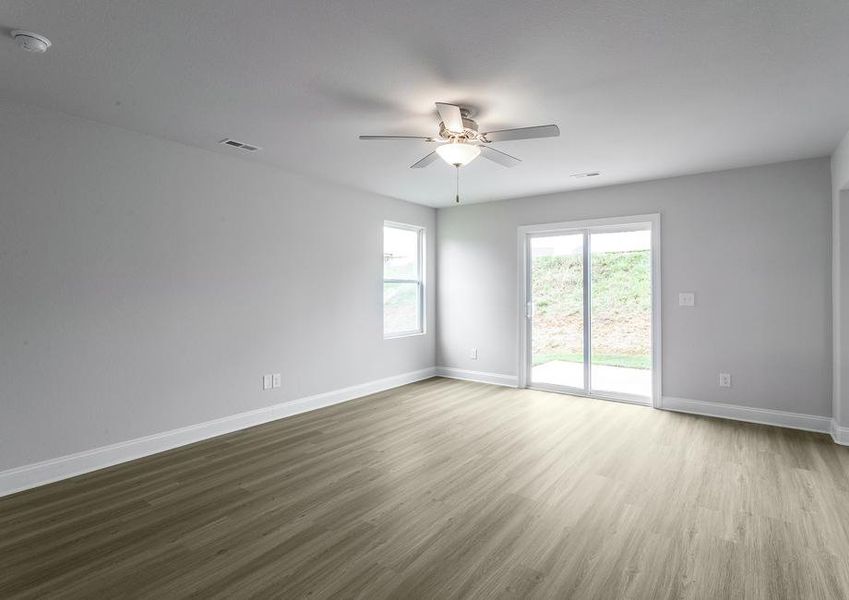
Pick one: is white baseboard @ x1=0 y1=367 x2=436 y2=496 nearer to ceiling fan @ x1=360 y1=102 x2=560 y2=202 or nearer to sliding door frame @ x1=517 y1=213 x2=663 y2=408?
sliding door frame @ x1=517 y1=213 x2=663 y2=408

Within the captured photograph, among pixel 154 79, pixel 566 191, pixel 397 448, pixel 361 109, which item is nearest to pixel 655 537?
pixel 397 448

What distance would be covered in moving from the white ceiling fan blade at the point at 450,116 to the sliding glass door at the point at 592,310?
122 inches

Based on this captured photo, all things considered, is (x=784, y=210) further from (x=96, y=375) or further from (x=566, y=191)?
(x=96, y=375)

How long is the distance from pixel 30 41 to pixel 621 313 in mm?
5347

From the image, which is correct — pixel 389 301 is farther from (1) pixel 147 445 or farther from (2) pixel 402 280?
(1) pixel 147 445

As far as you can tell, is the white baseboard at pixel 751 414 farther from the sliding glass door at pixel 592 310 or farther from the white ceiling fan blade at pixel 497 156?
the white ceiling fan blade at pixel 497 156

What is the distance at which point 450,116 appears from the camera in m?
2.68

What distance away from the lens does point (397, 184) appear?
507 cm

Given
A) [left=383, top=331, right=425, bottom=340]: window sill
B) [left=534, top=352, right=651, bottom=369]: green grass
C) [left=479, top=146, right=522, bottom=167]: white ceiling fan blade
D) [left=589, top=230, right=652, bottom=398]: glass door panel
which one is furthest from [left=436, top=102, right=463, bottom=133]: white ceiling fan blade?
[left=534, top=352, right=651, bottom=369]: green grass

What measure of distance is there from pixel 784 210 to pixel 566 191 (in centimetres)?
214

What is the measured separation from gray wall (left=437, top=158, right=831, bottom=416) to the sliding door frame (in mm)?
79

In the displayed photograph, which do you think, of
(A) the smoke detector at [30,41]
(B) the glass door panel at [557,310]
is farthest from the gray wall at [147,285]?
(B) the glass door panel at [557,310]

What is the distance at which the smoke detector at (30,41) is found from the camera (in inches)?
83.4

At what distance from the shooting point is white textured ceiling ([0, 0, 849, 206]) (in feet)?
6.49
